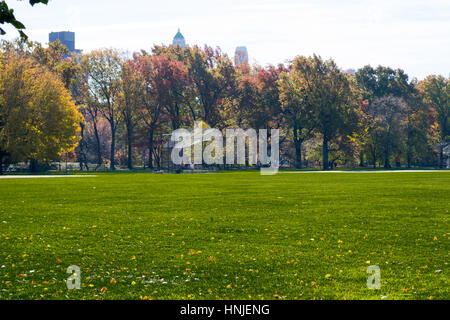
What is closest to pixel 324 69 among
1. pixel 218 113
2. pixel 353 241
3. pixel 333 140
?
pixel 333 140

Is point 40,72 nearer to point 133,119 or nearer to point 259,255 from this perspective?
point 133,119

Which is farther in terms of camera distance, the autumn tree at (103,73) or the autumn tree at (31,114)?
the autumn tree at (103,73)

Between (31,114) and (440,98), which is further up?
(440,98)

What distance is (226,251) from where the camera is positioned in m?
11.0

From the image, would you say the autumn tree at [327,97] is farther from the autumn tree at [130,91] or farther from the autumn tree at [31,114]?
the autumn tree at [31,114]

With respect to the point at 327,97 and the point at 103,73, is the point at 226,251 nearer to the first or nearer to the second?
the point at 327,97

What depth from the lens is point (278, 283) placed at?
27.4 ft

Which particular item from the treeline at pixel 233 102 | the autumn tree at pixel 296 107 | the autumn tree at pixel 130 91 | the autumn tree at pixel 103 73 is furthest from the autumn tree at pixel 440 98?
the autumn tree at pixel 103 73

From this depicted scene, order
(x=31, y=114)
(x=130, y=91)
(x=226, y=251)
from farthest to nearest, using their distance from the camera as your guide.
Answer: (x=130, y=91) < (x=31, y=114) < (x=226, y=251)

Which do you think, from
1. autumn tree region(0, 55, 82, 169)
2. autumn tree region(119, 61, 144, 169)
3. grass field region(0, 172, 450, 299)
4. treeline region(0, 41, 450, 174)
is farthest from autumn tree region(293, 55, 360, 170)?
grass field region(0, 172, 450, 299)

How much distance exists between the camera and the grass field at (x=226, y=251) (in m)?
8.06

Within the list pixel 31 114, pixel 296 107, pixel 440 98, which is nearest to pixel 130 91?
pixel 31 114
